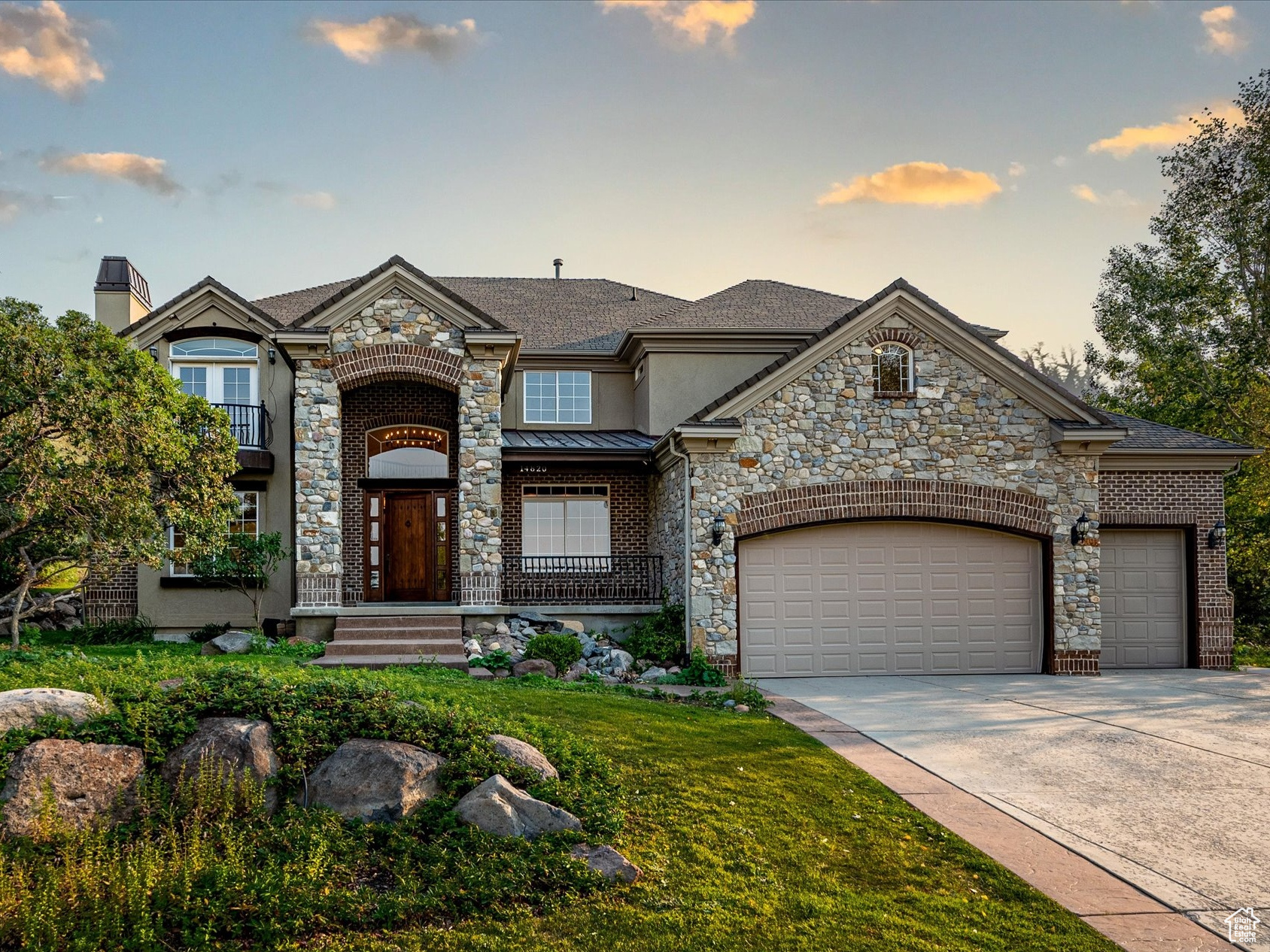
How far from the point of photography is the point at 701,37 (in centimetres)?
1335

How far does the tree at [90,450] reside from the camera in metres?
10.2

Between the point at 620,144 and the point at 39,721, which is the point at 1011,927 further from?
the point at 620,144

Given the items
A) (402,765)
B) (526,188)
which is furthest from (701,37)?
(402,765)

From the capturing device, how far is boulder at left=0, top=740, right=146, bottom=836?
210 inches

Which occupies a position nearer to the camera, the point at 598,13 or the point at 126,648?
the point at 598,13

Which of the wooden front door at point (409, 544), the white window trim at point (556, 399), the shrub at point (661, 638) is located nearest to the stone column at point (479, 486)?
the shrub at point (661, 638)

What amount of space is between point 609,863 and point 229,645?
10808mm

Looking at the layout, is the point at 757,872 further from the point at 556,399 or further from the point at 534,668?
the point at 556,399

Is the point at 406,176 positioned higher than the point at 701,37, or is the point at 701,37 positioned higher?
the point at 701,37

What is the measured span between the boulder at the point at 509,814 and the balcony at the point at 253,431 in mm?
13340

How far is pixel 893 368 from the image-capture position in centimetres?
1471

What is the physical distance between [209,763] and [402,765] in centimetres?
126

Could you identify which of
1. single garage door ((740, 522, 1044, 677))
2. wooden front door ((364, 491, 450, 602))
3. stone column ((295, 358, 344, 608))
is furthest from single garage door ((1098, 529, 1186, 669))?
stone column ((295, 358, 344, 608))

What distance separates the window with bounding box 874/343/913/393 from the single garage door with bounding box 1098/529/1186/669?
193 inches
